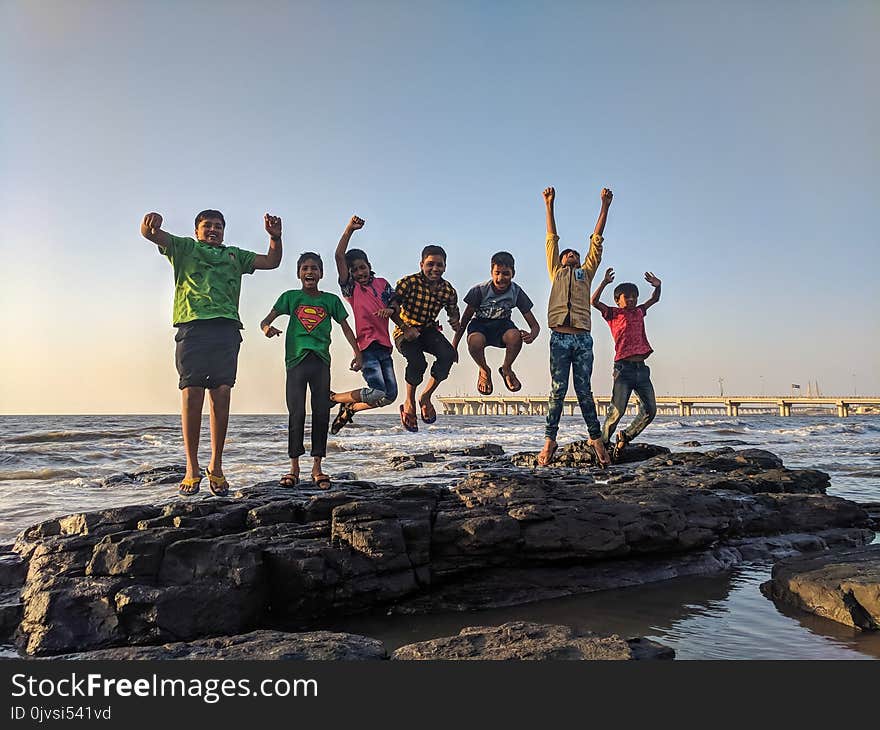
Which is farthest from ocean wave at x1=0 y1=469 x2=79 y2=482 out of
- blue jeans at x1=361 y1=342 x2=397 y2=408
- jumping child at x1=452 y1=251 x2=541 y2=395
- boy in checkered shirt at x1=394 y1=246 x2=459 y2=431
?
jumping child at x1=452 y1=251 x2=541 y2=395

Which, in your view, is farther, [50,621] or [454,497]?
[454,497]

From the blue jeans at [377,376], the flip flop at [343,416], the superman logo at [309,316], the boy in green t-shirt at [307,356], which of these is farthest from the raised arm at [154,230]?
the flip flop at [343,416]

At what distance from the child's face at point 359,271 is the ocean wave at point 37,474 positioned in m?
11.1

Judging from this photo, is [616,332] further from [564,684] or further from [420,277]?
[564,684]

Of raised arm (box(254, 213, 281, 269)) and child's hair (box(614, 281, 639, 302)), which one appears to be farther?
child's hair (box(614, 281, 639, 302))

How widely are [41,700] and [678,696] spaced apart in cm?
271

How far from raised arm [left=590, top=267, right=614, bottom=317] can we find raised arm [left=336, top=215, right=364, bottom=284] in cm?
327

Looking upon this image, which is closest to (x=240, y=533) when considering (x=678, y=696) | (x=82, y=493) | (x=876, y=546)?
(x=678, y=696)

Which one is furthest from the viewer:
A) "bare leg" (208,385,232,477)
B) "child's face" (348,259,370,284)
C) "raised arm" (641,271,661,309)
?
"raised arm" (641,271,661,309)

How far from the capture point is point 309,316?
6.00m

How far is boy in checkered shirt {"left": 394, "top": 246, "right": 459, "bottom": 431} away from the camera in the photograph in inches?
255

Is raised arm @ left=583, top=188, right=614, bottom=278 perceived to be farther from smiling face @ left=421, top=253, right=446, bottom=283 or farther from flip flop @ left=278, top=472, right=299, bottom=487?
flip flop @ left=278, top=472, right=299, bottom=487

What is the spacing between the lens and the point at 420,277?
21.4ft

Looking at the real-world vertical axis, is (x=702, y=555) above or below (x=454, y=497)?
below
